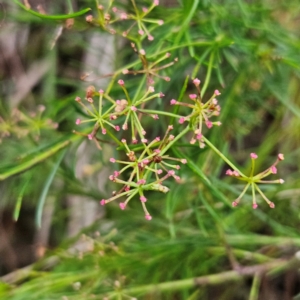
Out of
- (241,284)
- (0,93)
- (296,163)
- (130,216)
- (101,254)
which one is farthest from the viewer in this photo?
(0,93)

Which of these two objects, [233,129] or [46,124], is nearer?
[46,124]

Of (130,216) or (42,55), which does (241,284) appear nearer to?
(130,216)

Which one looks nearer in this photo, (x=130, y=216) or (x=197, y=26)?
(x=197, y=26)

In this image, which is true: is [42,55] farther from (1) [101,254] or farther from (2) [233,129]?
(1) [101,254]

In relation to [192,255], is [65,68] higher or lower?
higher

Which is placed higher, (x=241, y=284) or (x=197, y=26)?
(x=197, y=26)

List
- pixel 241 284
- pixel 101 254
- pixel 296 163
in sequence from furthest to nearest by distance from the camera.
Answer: pixel 296 163 → pixel 241 284 → pixel 101 254

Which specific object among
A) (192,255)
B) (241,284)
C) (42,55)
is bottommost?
(241,284)

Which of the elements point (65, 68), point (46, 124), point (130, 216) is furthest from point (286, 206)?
point (65, 68)

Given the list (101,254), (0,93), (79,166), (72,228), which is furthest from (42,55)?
(101,254)
